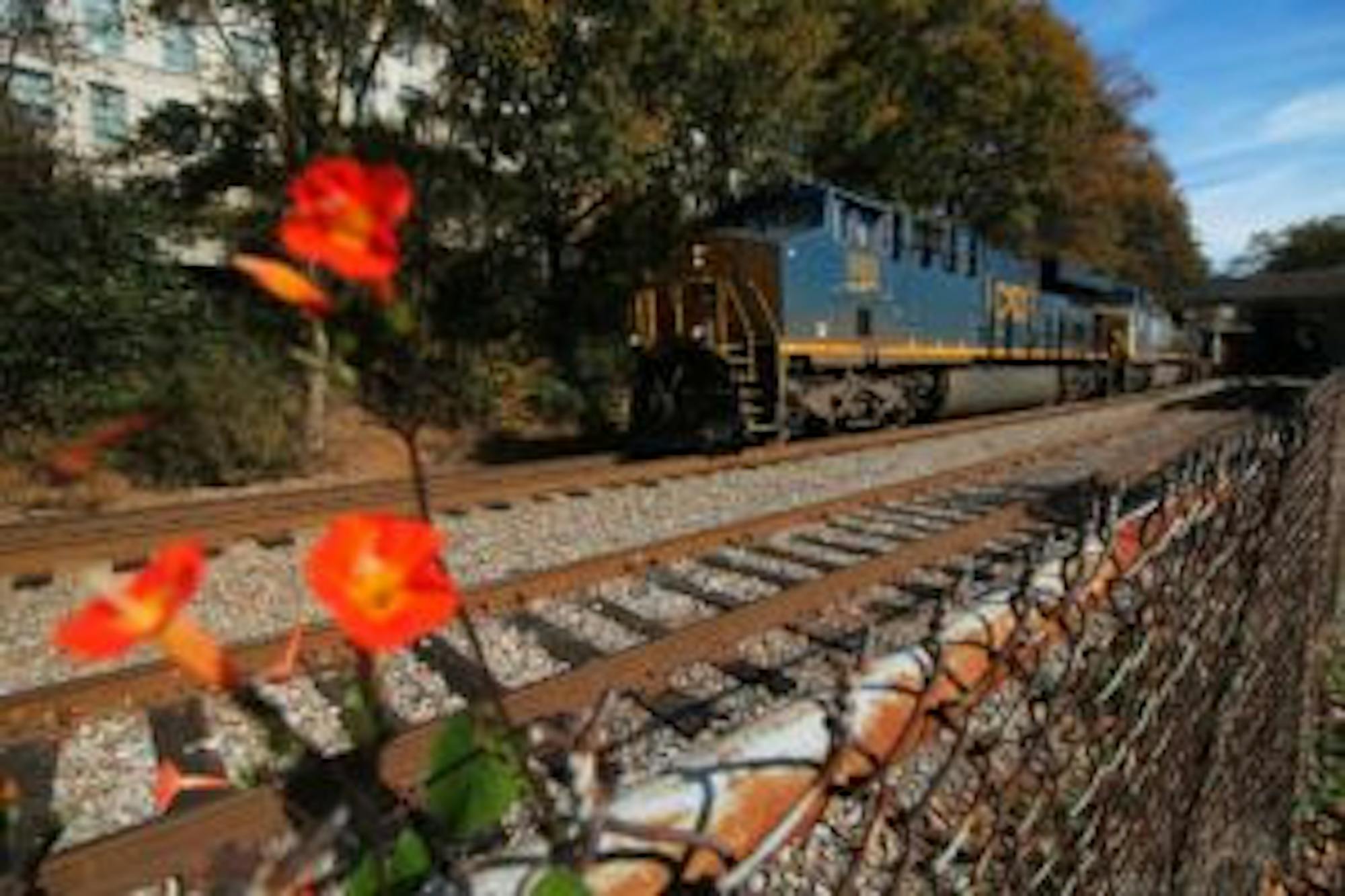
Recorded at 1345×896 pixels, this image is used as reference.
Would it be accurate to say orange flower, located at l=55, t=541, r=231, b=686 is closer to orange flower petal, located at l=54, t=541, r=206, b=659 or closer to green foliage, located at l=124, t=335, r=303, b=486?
orange flower petal, located at l=54, t=541, r=206, b=659

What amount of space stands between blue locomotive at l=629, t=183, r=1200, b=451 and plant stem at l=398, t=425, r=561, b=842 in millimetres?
14785

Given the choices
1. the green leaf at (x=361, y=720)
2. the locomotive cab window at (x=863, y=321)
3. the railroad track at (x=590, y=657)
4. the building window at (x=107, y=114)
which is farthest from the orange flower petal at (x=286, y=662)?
the building window at (x=107, y=114)

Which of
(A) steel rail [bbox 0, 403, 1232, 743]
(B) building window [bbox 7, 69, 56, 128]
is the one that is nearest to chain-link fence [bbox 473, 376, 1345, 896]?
(A) steel rail [bbox 0, 403, 1232, 743]

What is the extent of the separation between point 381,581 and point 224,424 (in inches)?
606

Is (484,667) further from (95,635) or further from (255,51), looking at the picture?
(255,51)

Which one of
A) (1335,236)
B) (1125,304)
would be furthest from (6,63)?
(1335,236)

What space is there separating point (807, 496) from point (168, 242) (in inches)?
436

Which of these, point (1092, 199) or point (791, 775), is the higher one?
point (1092, 199)

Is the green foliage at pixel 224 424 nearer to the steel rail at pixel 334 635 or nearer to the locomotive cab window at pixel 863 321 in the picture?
the steel rail at pixel 334 635

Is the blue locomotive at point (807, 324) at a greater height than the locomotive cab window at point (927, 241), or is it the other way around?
the locomotive cab window at point (927, 241)

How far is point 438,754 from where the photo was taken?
0.77 m

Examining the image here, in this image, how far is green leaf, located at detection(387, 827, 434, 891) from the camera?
2.49ft

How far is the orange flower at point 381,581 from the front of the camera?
22.1 inches

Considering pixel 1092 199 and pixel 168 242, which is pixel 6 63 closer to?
pixel 168 242
